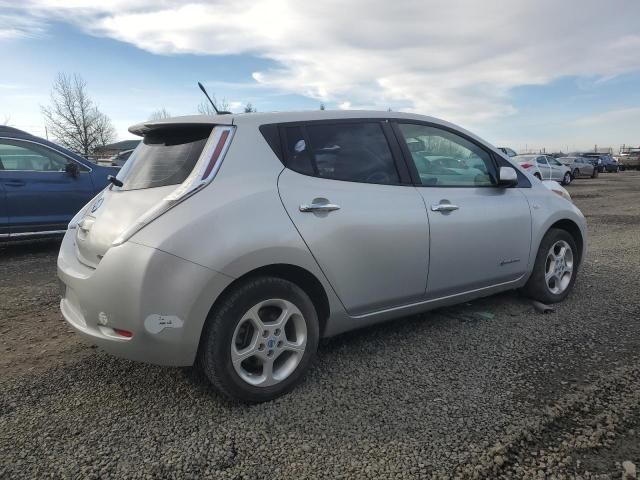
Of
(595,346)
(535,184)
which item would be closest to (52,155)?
(535,184)

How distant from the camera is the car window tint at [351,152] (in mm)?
3168

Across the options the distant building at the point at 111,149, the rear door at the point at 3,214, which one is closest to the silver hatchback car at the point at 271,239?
the rear door at the point at 3,214

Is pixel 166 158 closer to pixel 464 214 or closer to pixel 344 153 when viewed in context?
pixel 344 153

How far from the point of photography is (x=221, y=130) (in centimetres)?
292

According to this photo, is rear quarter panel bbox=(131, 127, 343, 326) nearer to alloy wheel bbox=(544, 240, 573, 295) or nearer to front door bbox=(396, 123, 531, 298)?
front door bbox=(396, 123, 531, 298)

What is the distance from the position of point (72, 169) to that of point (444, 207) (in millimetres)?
5778

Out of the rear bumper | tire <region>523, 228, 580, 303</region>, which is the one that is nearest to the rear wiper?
the rear bumper

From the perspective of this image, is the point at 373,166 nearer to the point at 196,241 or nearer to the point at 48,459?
the point at 196,241

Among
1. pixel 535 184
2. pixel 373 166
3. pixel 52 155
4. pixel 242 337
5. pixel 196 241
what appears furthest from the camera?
pixel 52 155

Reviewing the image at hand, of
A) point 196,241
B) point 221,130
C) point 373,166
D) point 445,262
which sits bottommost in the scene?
point 445,262

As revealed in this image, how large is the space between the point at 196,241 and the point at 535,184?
317 cm

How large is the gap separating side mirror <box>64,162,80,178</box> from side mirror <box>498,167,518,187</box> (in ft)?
19.4

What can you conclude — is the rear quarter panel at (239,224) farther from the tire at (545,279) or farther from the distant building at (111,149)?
the distant building at (111,149)

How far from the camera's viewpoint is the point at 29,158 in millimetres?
6980
